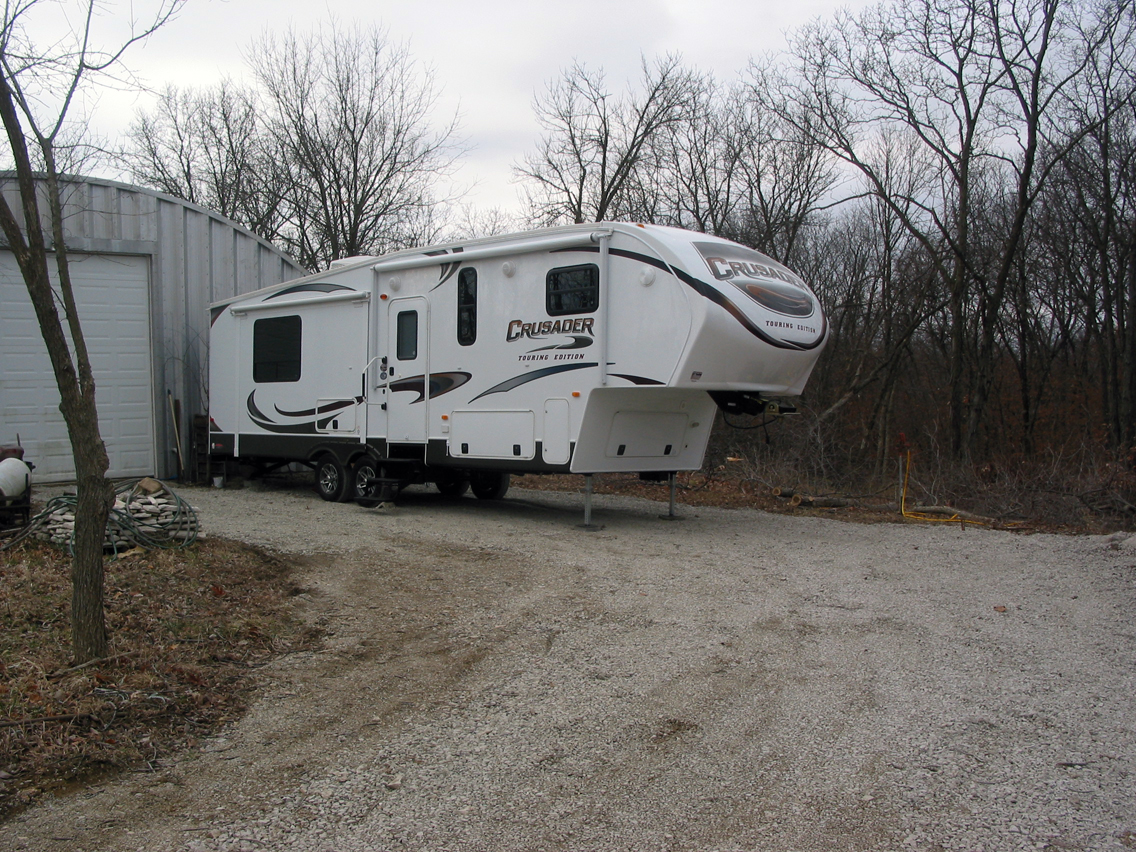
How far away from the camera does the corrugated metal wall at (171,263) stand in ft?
44.8

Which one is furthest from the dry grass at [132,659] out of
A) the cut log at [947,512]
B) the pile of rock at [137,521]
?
the cut log at [947,512]

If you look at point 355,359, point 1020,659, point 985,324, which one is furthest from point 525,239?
point 985,324

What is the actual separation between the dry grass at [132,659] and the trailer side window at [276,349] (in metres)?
5.64

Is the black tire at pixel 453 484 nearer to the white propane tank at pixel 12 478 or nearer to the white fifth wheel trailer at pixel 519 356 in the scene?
the white fifth wheel trailer at pixel 519 356

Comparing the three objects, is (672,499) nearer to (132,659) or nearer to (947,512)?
(947,512)

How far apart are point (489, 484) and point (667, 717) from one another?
28.7ft

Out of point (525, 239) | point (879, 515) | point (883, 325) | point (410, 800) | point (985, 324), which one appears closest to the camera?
point (410, 800)

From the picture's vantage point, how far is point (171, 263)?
14.4 metres

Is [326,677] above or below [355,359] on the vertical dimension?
below

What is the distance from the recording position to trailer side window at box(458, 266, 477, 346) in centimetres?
1059

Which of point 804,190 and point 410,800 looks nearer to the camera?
point 410,800

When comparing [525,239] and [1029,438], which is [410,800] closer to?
[525,239]

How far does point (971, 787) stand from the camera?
3531 mm

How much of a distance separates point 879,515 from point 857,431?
482 inches
